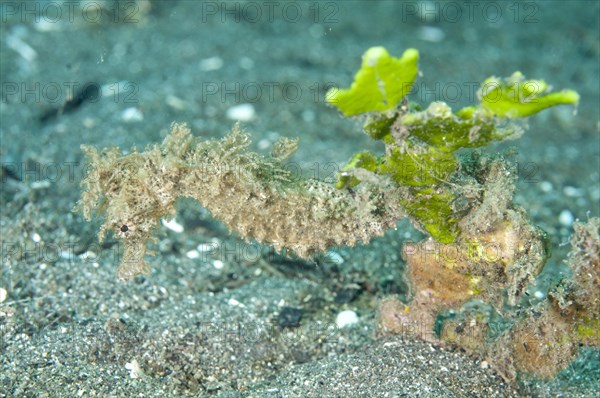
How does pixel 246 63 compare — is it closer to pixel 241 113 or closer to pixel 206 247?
pixel 241 113

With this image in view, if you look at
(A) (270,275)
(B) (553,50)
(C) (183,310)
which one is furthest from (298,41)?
(C) (183,310)

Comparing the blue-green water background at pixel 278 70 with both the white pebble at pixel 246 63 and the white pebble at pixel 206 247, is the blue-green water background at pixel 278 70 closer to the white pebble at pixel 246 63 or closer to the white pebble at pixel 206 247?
the white pebble at pixel 246 63

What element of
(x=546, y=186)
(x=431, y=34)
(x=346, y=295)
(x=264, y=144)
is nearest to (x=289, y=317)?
(x=346, y=295)

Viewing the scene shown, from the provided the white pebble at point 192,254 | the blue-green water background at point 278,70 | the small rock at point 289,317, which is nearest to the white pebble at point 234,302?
the small rock at point 289,317

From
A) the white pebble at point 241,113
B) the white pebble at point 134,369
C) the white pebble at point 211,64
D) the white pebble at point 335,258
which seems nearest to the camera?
the white pebble at point 134,369

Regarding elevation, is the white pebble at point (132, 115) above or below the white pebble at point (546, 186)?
above
